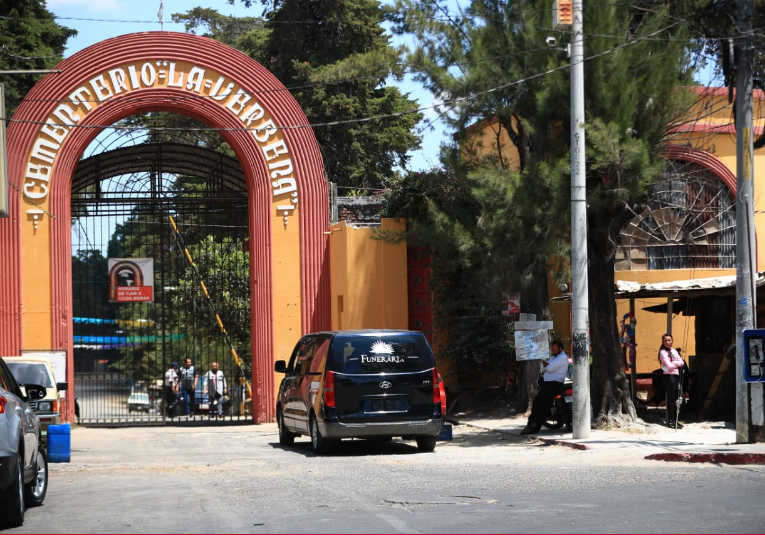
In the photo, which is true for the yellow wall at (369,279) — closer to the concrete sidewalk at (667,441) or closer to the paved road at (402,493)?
the concrete sidewalk at (667,441)

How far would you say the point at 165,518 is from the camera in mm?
9562

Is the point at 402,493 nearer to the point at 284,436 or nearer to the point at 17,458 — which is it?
the point at 17,458

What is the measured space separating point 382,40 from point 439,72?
2212cm

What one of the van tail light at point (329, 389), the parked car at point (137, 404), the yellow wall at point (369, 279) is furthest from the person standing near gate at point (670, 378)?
the parked car at point (137, 404)

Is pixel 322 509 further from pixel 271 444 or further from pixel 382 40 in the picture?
pixel 382 40

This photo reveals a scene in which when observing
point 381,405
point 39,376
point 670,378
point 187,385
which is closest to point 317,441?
point 381,405

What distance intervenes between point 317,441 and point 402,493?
571 centimetres

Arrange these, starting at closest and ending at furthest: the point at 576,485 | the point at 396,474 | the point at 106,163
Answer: the point at 576,485 < the point at 396,474 < the point at 106,163

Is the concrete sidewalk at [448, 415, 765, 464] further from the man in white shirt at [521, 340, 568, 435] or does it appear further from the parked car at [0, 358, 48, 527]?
the parked car at [0, 358, 48, 527]

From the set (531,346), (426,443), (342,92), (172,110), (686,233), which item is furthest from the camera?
(342,92)

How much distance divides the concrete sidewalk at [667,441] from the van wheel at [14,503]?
839 centimetres

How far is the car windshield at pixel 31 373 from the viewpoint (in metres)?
19.4

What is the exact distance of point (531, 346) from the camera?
20141 millimetres

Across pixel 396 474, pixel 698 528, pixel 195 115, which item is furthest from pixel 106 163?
pixel 698 528
